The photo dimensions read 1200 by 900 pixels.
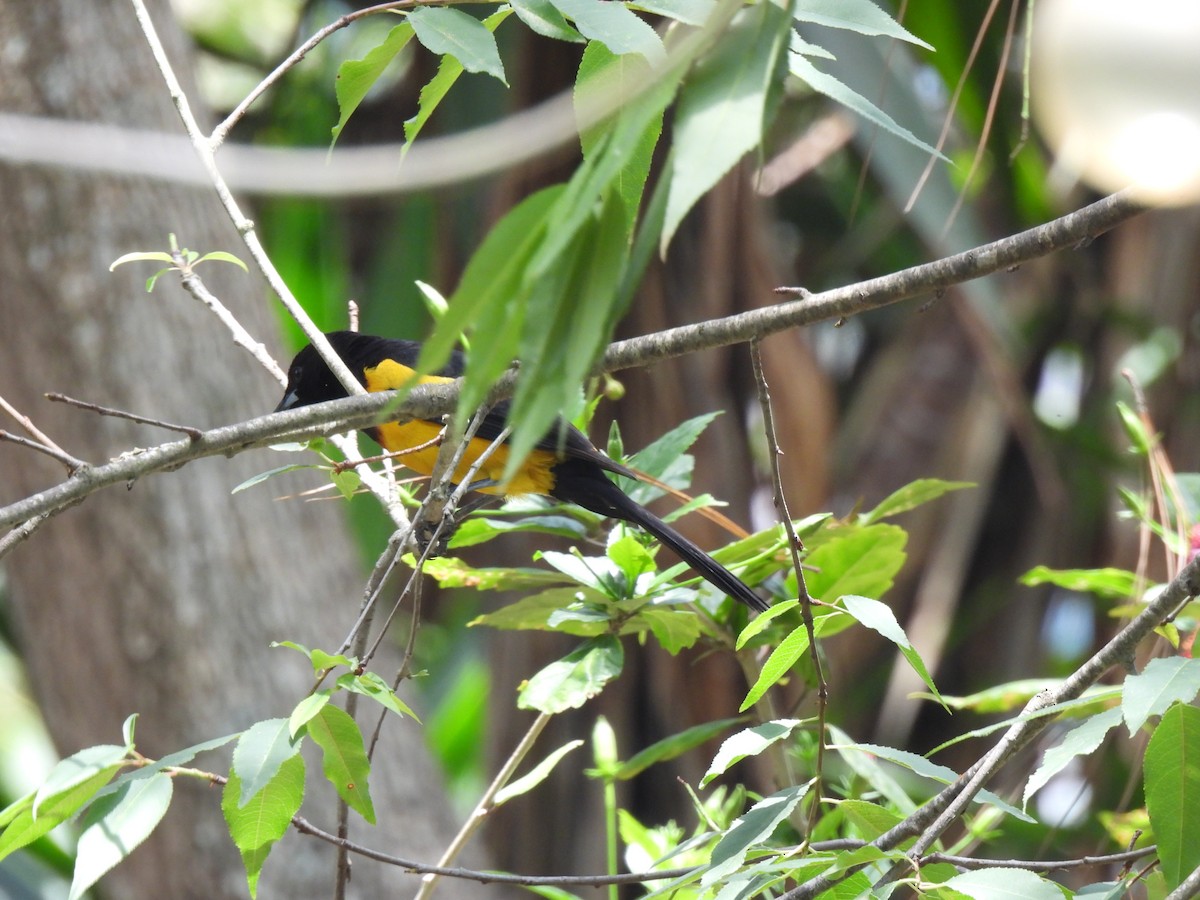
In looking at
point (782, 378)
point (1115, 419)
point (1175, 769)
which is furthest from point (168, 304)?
point (1115, 419)

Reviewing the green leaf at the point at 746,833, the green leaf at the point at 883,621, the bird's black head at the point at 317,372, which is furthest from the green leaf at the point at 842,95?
the bird's black head at the point at 317,372

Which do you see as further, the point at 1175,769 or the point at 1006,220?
the point at 1006,220

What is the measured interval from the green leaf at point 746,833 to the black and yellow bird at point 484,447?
79 cm

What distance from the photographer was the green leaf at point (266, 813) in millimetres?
1329

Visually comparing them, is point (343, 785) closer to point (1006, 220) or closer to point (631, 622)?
point (631, 622)

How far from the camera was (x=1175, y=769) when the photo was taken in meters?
1.22

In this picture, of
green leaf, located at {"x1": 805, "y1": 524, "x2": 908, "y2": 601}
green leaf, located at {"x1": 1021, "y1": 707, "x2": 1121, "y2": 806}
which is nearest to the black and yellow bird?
green leaf, located at {"x1": 805, "y1": 524, "x2": 908, "y2": 601}

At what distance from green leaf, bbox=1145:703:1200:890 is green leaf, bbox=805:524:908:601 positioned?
71cm

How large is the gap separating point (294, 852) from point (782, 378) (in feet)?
7.68

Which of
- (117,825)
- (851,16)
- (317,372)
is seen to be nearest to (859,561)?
(851,16)

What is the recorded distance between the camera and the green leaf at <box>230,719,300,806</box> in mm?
1174

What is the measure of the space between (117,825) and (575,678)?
2.06 ft

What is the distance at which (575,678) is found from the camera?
1.70 metres

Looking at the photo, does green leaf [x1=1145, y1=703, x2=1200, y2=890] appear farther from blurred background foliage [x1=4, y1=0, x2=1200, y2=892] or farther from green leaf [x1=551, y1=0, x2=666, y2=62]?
blurred background foliage [x1=4, y1=0, x2=1200, y2=892]
